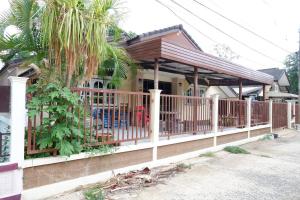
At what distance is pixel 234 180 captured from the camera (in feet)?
18.3

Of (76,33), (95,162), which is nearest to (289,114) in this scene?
(95,162)

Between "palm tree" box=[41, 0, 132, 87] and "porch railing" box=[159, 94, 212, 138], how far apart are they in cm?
239

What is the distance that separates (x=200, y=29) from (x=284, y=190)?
11081 mm

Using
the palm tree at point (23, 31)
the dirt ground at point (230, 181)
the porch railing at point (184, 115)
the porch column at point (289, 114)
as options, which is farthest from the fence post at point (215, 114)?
the porch column at point (289, 114)

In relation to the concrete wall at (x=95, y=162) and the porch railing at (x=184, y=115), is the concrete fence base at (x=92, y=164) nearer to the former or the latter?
the concrete wall at (x=95, y=162)

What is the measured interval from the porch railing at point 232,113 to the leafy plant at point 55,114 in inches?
241

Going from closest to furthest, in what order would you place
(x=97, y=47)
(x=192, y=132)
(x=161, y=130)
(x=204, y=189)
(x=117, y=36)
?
(x=97, y=47)
(x=204, y=189)
(x=117, y=36)
(x=161, y=130)
(x=192, y=132)

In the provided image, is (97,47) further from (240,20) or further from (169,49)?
(240,20)

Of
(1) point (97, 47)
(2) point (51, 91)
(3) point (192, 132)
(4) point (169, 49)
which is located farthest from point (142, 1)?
(2) point (51, 91)

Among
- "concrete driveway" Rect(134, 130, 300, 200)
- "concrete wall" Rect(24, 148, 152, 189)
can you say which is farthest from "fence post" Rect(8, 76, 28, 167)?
"concrete driveway" Rect(134, 130, 300, 200)

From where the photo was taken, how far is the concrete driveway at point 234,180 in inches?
183

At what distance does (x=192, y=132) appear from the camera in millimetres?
7723

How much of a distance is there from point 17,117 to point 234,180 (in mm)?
4496

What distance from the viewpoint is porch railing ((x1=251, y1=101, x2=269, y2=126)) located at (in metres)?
11.8
